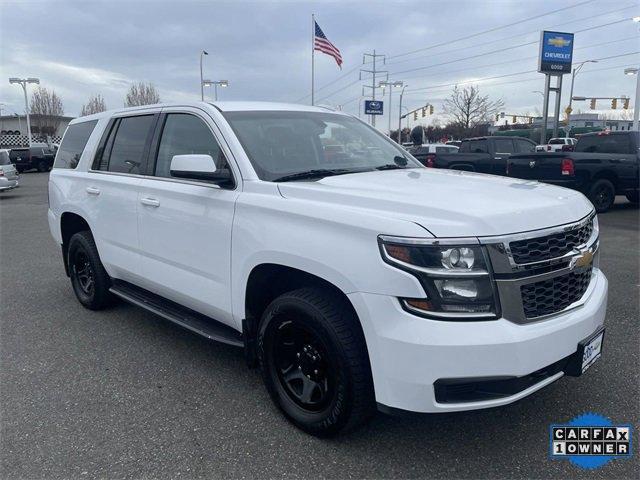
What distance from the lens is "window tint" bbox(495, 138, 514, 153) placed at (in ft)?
50.6

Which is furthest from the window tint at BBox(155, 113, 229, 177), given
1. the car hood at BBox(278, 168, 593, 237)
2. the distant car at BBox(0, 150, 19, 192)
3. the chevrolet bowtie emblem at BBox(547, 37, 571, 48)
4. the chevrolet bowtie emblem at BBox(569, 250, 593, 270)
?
the chevrolet bowtie emblem at BBox(547, 37, 571, 48)

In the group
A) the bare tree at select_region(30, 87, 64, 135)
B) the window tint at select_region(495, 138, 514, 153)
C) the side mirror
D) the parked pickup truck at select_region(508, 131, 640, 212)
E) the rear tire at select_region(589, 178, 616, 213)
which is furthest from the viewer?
the bare tree at select_region(30, 87, 64, 135)

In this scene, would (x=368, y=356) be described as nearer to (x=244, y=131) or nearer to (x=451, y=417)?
(x=451, y=417)

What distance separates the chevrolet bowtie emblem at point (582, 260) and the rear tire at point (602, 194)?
1047 centimetres

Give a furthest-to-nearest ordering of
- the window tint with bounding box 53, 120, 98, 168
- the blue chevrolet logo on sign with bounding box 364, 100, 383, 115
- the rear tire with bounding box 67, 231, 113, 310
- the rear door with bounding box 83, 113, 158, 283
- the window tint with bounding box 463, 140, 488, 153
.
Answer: the blue chevrolet logo on sign with bounding box 364, 100, 383, 115 → the window tint with bounding box 463, 140, 488, 153 → the window tint with bounding box 53, 120, 98, 168 → the rear tire with bounding box 67, 231, 113, 310 → the rear door with bounding box 83, 113, 158, 283

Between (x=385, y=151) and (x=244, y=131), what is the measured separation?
1.20 metres

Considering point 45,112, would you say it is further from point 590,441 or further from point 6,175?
point 590,441

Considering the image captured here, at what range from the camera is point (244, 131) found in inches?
142

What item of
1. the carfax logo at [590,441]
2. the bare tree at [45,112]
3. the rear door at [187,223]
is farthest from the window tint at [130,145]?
the bare tree at [45,112]

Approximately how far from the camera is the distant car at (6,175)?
60.4 ft

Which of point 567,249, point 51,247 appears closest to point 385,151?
point 567,249

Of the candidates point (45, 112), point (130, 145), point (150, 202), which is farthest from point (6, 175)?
point (45, 112)

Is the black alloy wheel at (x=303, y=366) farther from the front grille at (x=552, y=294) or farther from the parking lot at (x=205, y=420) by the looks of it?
the front grille at (x=552, y=294)

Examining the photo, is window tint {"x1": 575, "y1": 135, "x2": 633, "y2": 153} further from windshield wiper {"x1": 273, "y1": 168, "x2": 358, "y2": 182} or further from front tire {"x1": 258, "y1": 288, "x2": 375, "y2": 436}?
front tire {"x1": 258, "y1": 288, "x2": 375, "y2": 436}
